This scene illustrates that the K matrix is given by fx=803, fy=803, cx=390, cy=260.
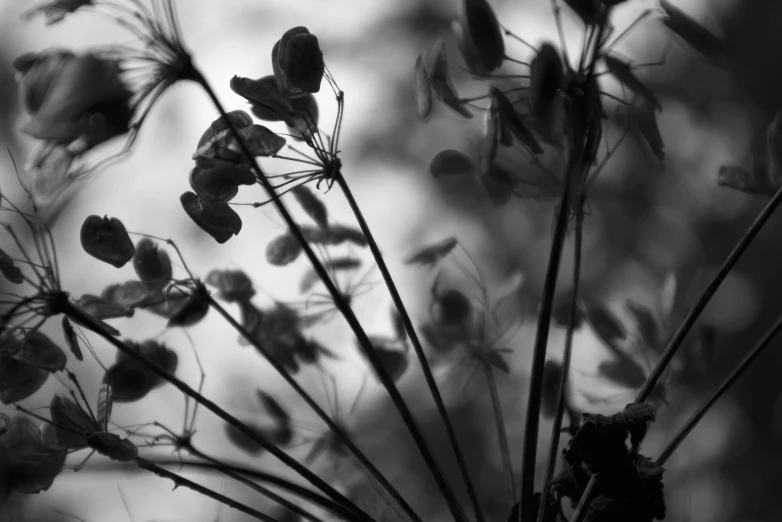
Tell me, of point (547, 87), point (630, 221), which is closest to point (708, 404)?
point (547, 87)

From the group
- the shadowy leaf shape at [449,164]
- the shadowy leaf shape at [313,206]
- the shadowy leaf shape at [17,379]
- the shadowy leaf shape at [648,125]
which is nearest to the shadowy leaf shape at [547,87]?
the shadowy leaf shape at [648,125]

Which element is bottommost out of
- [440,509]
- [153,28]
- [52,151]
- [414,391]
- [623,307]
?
[52,151]

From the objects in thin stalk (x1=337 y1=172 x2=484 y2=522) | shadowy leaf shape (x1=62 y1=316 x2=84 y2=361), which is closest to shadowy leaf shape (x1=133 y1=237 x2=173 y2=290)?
shadowy leaf shape (x1=62 y1=316 x2=84 y2=361)

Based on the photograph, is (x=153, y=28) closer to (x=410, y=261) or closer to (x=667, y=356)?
(x=410, y=261)

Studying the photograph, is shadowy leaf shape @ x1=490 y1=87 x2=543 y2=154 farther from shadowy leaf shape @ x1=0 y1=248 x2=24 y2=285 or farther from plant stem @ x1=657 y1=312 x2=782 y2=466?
shadowy leaf shape @ x1=0 y1=248 x2=24 y2=285

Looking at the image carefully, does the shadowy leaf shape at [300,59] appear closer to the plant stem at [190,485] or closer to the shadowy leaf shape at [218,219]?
the shadowy leaf shape at [218,219]

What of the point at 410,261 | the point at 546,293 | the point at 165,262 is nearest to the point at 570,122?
the point at 546,293

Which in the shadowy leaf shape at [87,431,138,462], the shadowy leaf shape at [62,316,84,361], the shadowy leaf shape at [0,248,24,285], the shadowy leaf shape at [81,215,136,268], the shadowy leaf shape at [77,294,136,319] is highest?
the shadowy leaf shape at [81,215,136,268]
